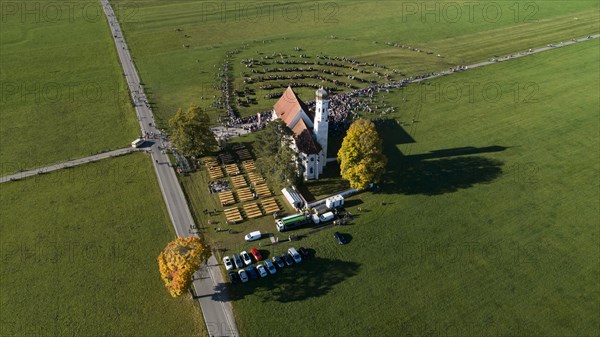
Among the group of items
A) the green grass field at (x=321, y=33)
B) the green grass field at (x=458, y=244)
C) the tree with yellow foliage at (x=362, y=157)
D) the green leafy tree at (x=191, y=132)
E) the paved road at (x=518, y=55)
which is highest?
the green grass field at (x=321, y=33)

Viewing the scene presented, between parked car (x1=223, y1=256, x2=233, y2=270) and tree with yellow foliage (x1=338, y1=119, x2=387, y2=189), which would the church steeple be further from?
parked car (x1=223, y1=256, x2=233, y2=270)

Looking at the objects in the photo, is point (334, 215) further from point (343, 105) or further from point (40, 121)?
point (40, 121)

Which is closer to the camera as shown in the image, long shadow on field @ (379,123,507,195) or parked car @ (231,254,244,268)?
parked car @ (231,254,244,268)

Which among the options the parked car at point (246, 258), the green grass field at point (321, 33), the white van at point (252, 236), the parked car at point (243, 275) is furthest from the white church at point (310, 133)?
the green grass field at point (321, 33)

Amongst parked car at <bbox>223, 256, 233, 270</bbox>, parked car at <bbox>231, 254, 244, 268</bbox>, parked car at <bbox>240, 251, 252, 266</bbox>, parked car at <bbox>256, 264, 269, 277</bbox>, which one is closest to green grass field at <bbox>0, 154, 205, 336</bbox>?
parked car at <bbox>223, 256, 233, 270</bbox>

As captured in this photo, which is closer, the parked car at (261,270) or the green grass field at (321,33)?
the parked car at (261,270)

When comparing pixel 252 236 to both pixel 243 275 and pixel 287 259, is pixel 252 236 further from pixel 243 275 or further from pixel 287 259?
pixel 243 275

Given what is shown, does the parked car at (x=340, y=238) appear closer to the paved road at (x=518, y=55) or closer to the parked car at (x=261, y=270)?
the parked car at (x=261, y=270)

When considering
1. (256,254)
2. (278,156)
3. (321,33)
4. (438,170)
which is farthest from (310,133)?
(321,33)
